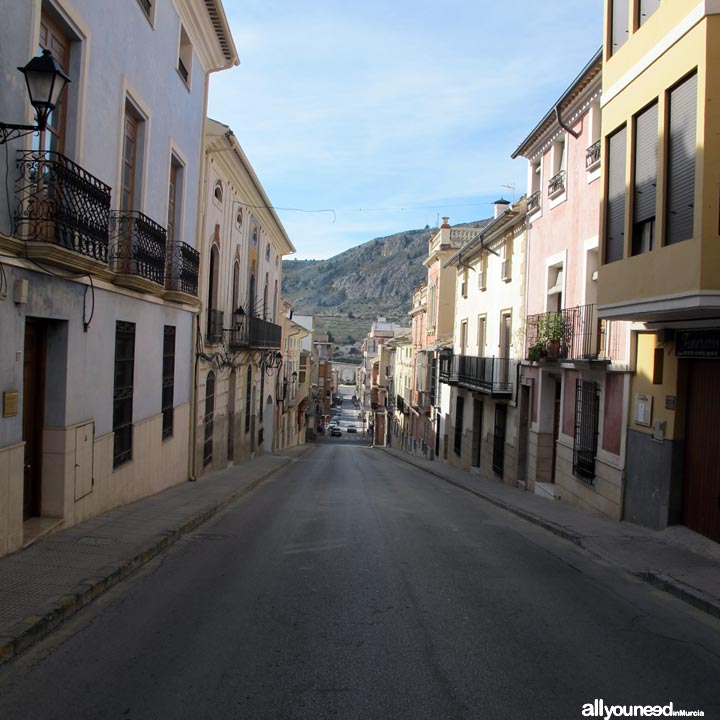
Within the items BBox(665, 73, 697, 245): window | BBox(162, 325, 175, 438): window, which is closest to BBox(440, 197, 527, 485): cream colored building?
BBox(162, 325, 175, 438): window

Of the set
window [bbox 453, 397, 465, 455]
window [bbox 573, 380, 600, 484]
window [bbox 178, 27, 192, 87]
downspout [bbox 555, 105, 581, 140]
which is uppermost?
window [bbox 178, 27, 192, 87]

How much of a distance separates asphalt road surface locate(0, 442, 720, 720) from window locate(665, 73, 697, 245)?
4.11 meters

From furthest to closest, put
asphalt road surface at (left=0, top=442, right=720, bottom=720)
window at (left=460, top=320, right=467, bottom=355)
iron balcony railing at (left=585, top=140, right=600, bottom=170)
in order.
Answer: window at (left=460, top=320, right=467, bottom=355) < iron balcony railing at (left=585, top=140, right=600, bottom=170) < asphalt road surface at (left=0, top=442, right=720, bottom=720)

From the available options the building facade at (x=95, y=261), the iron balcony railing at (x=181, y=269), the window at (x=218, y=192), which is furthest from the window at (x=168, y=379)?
the window at (x=218, y=192)

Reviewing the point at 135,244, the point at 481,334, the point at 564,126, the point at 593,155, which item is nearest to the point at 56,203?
the point at 135,244

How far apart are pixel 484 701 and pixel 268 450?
1050 inches

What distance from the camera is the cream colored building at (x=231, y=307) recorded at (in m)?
15.5

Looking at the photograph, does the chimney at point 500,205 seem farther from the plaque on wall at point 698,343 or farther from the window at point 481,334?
the plaque on wall at point 698,343

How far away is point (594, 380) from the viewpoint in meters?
12.2

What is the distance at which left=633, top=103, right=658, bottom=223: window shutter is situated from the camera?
881 cm

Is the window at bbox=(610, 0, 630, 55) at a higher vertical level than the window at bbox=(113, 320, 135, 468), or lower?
higher

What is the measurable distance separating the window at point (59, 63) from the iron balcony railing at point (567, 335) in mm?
9058

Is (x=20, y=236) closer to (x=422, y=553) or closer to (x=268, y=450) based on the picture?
(x=422, y=553)

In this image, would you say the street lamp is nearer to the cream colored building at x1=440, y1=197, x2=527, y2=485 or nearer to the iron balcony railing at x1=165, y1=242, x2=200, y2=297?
the iron balcony railing at x1=165, y1=242, x2=200, y2=297
